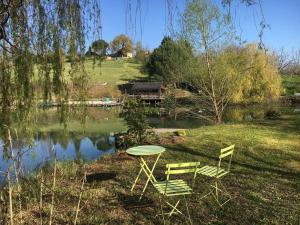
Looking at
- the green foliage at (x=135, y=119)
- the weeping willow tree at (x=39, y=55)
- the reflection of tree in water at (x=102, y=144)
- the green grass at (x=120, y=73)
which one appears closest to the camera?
the weeping willow tree at (x=39, y=55)

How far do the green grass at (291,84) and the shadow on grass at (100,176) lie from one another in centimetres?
4166

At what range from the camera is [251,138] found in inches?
497

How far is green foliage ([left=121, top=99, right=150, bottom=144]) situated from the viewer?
488 inches

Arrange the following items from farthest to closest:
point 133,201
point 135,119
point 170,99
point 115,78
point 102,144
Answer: point 115,78 → point 170,99 → point 102,144 → point 135,119 → point 133,201

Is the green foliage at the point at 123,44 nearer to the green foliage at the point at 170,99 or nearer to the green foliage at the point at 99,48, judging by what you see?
the green foliage at the point at 99,48

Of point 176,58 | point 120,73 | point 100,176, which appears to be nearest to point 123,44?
point 100,176

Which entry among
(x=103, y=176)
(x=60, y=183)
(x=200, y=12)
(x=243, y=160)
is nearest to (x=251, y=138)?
(x=243, y=160)

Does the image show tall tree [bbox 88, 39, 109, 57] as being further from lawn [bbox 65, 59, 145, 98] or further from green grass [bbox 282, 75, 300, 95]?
lawn [bbox 65, 59, 145, 98]

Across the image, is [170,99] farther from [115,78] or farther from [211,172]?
[115,78]

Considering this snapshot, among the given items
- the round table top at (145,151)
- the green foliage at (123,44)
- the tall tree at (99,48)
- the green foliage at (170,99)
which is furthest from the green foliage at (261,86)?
the tall tree at (99,48)

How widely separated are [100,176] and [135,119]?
14.9ft

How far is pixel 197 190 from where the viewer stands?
668 cm

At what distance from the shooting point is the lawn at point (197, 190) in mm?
5332

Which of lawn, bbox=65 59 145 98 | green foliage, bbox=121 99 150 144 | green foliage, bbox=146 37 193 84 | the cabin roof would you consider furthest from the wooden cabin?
green foliage, bbox=121 99 150 144
